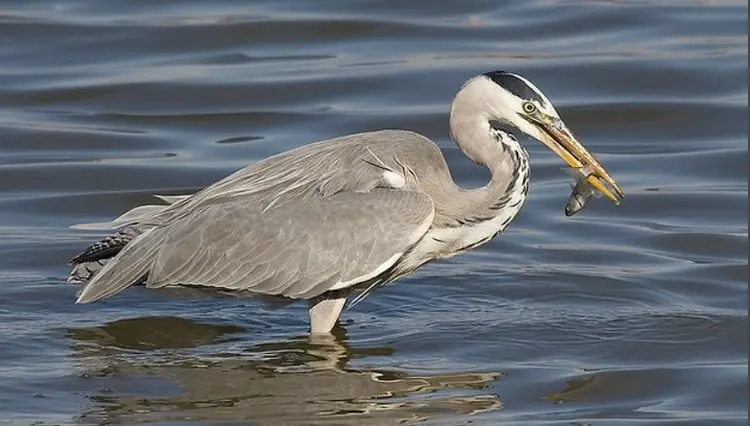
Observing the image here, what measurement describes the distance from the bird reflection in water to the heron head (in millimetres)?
1221

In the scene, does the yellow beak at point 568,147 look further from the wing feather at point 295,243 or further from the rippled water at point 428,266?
the rippled water at point 428,266

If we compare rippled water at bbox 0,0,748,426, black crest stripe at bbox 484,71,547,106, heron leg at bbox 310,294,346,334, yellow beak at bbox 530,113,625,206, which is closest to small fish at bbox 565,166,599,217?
yellow beak at bbox 530,113,625,206

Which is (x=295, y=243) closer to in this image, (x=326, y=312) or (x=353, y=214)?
(x=353, y=214)

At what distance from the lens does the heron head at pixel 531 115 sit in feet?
28.7

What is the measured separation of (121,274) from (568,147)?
2466mm

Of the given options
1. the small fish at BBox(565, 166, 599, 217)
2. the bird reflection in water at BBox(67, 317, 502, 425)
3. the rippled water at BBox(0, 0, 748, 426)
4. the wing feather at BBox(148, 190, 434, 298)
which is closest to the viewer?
the bird reflection in water at BBox(67, 317, 502, 425)

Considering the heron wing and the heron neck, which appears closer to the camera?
the heron wing

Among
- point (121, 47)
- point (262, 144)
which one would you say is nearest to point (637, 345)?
point (262, 144)

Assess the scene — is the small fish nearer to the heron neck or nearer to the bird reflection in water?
the heron neck

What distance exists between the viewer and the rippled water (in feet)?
27.2

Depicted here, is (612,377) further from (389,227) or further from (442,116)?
(442,116)

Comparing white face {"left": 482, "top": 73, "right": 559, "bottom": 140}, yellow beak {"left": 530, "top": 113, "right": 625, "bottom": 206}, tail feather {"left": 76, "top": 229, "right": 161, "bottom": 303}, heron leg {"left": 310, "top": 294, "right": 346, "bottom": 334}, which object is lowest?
heron leg {"left": 310, "top": 294, "right": 346, "bottom": 334}

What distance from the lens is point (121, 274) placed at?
905 cm

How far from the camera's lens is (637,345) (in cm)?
898
